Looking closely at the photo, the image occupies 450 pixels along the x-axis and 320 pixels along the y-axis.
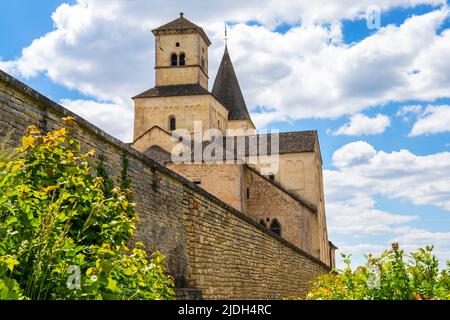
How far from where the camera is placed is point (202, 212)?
40.2 ft

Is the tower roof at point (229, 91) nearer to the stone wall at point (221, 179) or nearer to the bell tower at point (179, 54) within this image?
the bell tower at point (179, 54)

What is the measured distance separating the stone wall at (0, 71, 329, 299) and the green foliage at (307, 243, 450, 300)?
4.29 meters

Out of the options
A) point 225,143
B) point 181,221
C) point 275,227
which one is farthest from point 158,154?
point 181,221

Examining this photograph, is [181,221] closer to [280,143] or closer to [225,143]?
[225,143]

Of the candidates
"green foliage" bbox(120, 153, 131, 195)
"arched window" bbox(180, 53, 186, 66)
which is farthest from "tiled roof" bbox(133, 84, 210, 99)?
"green foliage" bbox(120, 153, 131, 195)

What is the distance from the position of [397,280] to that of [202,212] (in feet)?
24.1

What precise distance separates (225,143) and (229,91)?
16.5m

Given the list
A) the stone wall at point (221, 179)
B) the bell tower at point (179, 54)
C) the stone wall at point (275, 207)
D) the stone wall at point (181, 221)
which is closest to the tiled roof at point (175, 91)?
the bell tower at point (179, 54)

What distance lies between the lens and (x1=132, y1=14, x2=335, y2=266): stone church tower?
32.6m

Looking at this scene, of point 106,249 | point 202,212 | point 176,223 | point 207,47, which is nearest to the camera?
point 106,249

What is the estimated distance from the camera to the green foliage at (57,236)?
4.38 meters

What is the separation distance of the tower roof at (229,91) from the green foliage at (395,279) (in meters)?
47.0
